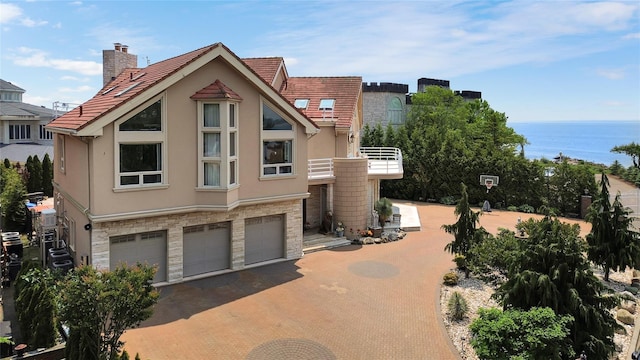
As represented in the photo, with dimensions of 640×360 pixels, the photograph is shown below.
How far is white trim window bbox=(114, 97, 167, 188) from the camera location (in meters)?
14.9

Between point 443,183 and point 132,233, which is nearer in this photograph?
point 132,233

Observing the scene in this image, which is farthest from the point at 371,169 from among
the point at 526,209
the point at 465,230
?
the point at 526,209

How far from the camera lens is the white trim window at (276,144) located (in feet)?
59.8

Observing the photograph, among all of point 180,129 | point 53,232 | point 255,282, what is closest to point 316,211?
point 255,282

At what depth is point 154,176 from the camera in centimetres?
1565

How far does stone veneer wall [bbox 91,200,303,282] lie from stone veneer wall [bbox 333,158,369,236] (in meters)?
3.85

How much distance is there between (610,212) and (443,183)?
59.3 ft

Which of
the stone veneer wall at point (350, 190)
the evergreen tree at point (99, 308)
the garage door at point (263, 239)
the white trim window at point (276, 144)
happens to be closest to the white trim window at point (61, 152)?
the garage door at point (263, 239)

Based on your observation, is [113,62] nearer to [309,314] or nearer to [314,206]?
[314,206]

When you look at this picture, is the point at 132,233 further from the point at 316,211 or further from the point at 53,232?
the point at 316,211

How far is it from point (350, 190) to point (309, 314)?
999 cm

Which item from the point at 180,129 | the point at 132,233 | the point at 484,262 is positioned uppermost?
the point at 180,129

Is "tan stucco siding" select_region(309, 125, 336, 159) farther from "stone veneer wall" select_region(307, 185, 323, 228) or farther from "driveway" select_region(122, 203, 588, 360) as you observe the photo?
"driveway" select_region(122, 203, 588, 360)

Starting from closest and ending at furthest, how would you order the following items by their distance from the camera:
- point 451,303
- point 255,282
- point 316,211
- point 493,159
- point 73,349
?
point 73,349
point 451,303
point 255,282
point 316,211
point 493,159
